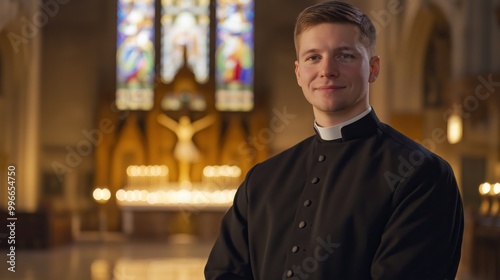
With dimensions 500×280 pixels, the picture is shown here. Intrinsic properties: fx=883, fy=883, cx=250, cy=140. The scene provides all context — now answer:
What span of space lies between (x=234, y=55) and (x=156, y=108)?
241cm

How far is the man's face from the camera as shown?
6.52 feet

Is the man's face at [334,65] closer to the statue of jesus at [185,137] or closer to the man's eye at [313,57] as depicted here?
the man's eye at [313,57]

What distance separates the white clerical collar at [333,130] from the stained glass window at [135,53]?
61.1 feet

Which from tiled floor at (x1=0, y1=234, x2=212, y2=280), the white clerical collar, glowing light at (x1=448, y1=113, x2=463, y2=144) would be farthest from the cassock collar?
glowing light at (x1=448, y1=113, x2=463, y2=144)

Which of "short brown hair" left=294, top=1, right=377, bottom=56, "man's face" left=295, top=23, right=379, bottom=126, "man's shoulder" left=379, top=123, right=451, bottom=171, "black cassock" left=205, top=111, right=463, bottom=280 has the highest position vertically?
"short brown hair" left=294, top=1, right=377, bottom=56

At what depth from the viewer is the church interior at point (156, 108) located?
15289mm

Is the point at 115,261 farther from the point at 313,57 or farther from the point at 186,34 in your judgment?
the point at 313,57

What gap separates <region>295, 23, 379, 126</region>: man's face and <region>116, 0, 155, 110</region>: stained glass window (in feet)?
61.5

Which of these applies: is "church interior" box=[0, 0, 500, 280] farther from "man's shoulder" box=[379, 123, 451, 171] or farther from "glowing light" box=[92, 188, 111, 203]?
"man's shoulder" box=[379, 123, 451, 171]

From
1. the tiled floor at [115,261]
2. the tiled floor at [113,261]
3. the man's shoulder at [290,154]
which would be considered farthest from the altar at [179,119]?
the man's shoulder at [290,154]

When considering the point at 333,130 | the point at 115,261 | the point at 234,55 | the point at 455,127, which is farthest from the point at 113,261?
the point at 333,130

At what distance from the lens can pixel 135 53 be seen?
20.9m

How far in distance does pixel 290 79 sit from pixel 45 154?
232 inches

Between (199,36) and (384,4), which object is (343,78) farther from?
(199,36)
